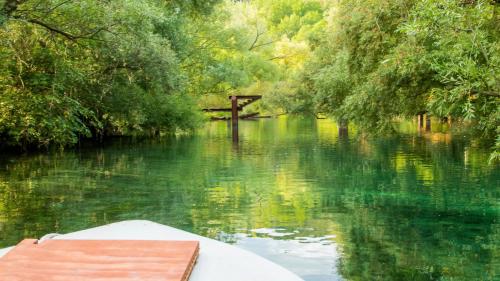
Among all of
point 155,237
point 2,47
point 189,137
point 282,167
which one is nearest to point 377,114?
point 282,167

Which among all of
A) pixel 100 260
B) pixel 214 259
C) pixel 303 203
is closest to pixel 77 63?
pixel 303 203

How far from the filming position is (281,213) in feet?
42.9

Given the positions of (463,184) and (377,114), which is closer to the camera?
(463,184)

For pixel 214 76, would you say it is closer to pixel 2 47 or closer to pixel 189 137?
pixel 189 137

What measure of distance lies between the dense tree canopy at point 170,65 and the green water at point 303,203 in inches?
63.0

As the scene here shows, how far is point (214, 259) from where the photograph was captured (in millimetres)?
4293

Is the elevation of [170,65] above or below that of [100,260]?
above

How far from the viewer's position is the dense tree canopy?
414 inches

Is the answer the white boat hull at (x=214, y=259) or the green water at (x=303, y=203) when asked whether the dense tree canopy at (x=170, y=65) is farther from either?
the white boat hull at (x=214, y=259)

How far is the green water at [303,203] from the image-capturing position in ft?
31.3

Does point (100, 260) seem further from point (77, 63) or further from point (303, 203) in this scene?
point (77, 63)

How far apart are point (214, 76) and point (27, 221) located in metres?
30.0

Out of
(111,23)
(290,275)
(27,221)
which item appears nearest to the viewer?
(290,275)

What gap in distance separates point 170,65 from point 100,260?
17.0 metres
